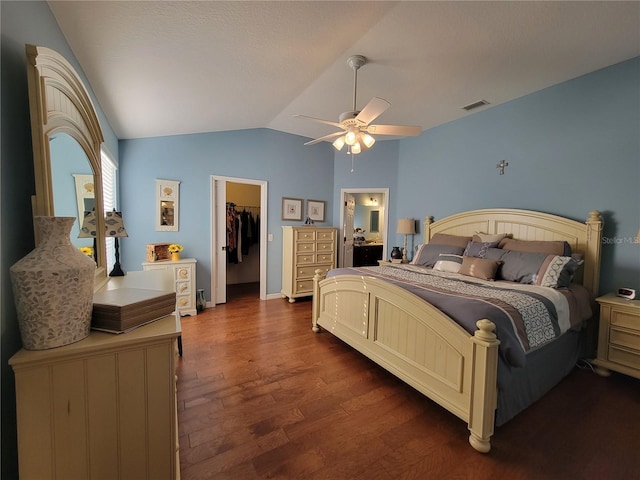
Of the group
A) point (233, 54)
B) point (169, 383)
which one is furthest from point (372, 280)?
point (233, 54)

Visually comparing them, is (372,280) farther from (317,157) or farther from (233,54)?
(317,157)

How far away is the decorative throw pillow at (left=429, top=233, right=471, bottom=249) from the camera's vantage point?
11.3ft

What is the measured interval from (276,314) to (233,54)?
3.09 metres

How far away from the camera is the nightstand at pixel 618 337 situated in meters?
2.24

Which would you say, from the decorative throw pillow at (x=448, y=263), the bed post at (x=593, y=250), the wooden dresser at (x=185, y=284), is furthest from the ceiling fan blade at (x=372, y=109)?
the wooden dresser at (x=185, y=284)

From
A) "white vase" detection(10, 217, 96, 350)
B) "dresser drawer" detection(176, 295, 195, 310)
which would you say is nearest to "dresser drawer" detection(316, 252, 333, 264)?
"dresser drawer" detection(176, 295, 195, 310)

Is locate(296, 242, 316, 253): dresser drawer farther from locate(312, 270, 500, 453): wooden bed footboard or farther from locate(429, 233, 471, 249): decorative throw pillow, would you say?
locate(429, 233, 471, 249): decorative throw pillow

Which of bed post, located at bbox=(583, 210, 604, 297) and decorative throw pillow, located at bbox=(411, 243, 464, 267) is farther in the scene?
decorative throw pillow, located at bbox=(411, 243, 464, 267)

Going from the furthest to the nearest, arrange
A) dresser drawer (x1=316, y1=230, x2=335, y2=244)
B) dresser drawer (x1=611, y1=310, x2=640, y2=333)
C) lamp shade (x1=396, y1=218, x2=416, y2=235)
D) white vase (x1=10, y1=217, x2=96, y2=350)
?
dresser drawer (x1=316, y1=230, x2=335, y2=244) → lamp shade (x1=396, y1=218, x2=416, y2=235) → dresser drawer (x1=611, y1=310, x2=640, y2=333) → white vase (x1=10, y1=217, x2=96, y2=350)

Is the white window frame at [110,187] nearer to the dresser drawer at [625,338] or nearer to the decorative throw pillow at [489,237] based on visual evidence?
the decorative throw pillow at [489,237]

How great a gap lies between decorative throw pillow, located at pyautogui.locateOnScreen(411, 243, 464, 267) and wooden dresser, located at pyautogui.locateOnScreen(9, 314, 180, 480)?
10.1 feet

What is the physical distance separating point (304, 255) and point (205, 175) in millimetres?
1970

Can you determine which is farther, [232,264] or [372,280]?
[232,264]

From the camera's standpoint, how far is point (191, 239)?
399 centimetres
